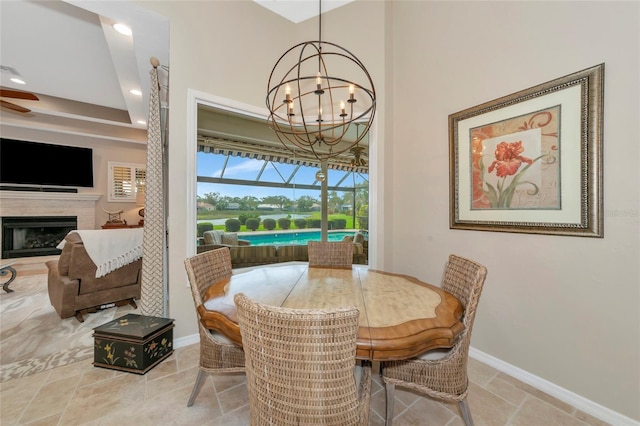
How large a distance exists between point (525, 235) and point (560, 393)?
1.10m

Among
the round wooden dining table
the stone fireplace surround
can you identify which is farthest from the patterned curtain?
the stone fireplace surround

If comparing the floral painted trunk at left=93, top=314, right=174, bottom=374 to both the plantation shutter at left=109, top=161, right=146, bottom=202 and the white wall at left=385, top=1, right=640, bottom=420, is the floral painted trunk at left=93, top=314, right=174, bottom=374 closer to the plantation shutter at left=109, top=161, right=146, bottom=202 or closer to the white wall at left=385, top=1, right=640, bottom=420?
the white wall at left=385, top=1, right=640, bottom=420

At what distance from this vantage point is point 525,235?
2025 millimetres

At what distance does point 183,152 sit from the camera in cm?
252

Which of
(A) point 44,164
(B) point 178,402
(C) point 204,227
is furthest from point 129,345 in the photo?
(A) point 44,164

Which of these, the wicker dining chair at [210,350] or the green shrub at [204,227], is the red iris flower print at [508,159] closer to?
the wicker dining chair at [210,350]

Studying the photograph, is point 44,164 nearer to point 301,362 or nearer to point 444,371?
point 301,362

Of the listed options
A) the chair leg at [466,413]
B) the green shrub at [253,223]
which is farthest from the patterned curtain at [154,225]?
the chair leg at [466,413]

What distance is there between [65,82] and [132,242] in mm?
3680

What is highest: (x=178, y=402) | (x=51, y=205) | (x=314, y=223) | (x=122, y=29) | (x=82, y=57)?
(x=82, y=57)

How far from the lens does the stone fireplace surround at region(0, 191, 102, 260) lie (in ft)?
17.2

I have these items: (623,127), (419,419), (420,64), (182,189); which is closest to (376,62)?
(420,64)

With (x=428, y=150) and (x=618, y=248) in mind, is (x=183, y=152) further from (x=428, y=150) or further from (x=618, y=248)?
(x=618, y=248)

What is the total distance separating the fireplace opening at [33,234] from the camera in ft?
17.2
